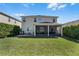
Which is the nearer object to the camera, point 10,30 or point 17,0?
point 17,0

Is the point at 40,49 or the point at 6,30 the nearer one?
the point at 40,49

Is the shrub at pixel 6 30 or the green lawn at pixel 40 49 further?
the shrub at pixel 6 30

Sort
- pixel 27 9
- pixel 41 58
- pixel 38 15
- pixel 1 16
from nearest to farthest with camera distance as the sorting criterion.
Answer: pixel 41 58 → pixel 27 9 → pixel 1 16 → pixel 38 15

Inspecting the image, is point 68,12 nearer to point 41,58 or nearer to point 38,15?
point 38,15

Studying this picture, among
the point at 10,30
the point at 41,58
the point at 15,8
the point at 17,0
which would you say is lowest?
the point at 41,58

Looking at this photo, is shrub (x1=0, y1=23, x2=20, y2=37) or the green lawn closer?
the green lawn

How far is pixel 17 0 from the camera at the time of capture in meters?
7.55

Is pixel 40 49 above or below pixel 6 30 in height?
below

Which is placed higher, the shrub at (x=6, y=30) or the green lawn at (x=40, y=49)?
the shrub at (x=6, y=30)

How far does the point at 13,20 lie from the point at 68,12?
1149cm

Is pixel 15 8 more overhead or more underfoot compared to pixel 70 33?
more overhead

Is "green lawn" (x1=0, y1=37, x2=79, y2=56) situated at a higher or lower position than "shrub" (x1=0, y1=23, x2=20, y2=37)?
lower

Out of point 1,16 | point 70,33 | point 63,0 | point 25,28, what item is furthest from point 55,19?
point 63,0

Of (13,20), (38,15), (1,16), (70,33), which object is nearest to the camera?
(70,33)
